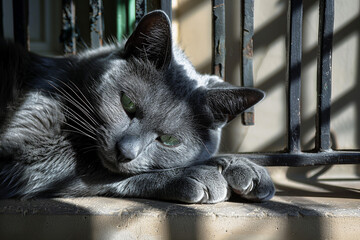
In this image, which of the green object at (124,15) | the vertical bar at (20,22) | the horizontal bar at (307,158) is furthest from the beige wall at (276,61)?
the vertical bar at (20,22)

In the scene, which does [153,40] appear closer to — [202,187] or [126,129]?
[126,129]

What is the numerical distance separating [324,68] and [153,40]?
0.62m

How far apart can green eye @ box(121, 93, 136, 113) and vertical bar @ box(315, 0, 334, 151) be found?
0.67 metres

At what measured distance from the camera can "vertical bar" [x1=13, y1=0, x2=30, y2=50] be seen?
1.41 meters

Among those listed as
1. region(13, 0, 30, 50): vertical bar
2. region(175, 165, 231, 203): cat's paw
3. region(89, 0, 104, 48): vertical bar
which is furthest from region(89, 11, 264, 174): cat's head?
region(13, 0, 30, 50): vertical bar

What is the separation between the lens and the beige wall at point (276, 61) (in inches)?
74.8

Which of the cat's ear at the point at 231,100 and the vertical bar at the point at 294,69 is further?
the vertical bar at the point at 294,69

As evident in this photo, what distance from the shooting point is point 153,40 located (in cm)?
117

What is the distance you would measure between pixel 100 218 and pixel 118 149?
0.20 meters

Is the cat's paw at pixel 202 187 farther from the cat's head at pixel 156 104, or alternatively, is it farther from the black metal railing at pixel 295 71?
the black metal railing at pixel 295 71

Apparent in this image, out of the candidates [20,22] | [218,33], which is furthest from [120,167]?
[20,22]

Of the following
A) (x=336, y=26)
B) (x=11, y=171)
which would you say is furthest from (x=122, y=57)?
(x=336, y=26)

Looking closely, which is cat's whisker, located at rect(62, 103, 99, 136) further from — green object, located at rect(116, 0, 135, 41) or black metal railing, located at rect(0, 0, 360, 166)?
green object, located at rect(116, 0, 135, 41)

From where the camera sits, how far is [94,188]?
1.15 meters
